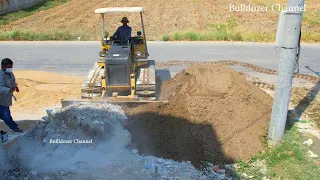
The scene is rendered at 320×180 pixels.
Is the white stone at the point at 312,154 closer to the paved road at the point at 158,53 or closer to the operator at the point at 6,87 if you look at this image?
the operator at the point at 6,87

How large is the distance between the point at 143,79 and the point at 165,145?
2.86m

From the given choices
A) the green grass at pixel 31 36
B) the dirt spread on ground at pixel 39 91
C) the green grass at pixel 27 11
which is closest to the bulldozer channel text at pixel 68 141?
the dirt spread on ground at pixel 39 91

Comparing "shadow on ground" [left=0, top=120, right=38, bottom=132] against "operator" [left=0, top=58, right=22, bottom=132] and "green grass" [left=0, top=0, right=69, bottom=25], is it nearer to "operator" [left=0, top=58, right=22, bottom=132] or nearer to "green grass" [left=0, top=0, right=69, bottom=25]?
"operator" [left=0, top=58, right=22, bottom=132]

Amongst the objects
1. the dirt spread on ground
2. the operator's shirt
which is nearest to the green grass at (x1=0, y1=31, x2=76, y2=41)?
the dirt spread on ground

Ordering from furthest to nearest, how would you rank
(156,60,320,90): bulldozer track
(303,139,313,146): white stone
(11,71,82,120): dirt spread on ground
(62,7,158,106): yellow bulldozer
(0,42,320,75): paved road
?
(0,42,320,75): paved road < (156,60,320,90): bulldozer track < (11,71,82,120): dirt spread on ground < (62,7,158,106): yellow bulldozer < (303,139,313,146): white stone

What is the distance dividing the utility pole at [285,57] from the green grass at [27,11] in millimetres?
20824

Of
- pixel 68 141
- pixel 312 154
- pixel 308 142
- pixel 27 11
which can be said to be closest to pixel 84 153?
pixel 68 141

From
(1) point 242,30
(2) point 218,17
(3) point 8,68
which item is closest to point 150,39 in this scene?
(1) point 242,30

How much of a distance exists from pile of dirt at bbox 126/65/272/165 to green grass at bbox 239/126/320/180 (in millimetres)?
285

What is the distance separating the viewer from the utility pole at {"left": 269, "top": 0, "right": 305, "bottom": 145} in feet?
22.5

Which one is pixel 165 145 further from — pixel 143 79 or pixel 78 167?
pixel 143 79

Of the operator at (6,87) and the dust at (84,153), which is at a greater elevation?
the operator at (6,87)

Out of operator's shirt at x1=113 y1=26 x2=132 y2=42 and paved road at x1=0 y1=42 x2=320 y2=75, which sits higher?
operator's shirt at x1=113 y1=26 x2=132 y2=42

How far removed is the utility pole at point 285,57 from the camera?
686 cm
